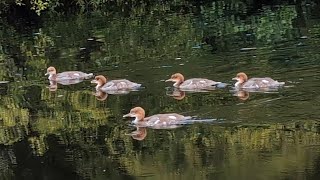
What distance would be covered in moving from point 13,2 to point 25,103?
42.8 feet

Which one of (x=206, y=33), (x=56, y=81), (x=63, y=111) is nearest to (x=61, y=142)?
(x=63, y=111)

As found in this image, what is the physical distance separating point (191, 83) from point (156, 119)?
195 cm

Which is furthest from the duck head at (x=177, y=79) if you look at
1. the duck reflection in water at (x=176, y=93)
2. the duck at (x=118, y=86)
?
the duck at (x=118, y=86)

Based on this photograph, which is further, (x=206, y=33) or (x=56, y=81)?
(x=206, y=33)

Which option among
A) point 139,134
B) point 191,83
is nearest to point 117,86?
point 191,83

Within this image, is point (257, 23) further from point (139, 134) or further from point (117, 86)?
point (139, 134)

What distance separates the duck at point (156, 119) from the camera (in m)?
9.58

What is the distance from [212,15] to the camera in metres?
21.2

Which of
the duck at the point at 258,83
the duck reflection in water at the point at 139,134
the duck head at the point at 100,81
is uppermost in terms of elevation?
the duck at the point at 258,83

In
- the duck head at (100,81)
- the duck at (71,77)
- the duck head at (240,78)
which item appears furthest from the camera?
the duck at (71,77)

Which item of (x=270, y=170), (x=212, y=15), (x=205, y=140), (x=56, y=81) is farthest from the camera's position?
(x=212, y=15)

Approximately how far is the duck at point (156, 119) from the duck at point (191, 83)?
1.61 metres

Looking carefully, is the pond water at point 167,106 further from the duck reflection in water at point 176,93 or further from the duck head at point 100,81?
the duck head at point 100,81

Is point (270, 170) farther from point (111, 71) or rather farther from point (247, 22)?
point (247, 22)
